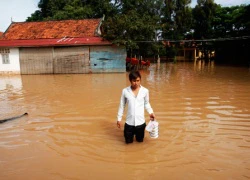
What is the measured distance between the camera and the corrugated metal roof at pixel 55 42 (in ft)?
57.6

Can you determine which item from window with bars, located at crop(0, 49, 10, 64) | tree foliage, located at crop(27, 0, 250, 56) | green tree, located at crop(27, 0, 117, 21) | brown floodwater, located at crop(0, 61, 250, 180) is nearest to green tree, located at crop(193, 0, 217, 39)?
tree foliage, located at crop(27, 0, 250, 56)

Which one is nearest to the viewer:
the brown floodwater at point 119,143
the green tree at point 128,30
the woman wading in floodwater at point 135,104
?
the brown floodwater at point 119,143

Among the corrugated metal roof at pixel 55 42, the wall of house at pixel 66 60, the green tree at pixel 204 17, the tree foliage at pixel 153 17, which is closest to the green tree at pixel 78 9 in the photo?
the tree foliage at pixel 153 17

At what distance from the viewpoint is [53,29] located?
2102 centimetres

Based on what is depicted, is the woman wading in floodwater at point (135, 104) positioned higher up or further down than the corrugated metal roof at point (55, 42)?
further down

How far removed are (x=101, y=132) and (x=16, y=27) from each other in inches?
832

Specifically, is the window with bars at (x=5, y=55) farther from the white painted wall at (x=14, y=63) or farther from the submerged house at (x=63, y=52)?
the white painted wall at (x=14, y=63)

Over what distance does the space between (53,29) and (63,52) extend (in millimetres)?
4048

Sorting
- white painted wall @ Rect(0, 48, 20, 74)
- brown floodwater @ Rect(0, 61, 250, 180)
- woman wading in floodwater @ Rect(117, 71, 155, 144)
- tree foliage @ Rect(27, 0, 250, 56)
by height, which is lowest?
brown floodwater @ Rect(0, 61, 250, 180)

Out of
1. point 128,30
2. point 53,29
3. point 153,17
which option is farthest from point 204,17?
point 53,29

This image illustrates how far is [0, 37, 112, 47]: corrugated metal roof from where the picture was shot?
1757 cm

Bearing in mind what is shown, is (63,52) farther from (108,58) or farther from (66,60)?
(108,58)

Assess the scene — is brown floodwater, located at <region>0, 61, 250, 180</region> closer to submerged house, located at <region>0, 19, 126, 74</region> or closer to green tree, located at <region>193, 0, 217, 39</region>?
submerged house, located at <region>0, 19, 126, 74</region>

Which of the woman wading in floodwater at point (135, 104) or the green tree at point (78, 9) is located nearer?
the woman wading in floodwater at point (135, 104)
